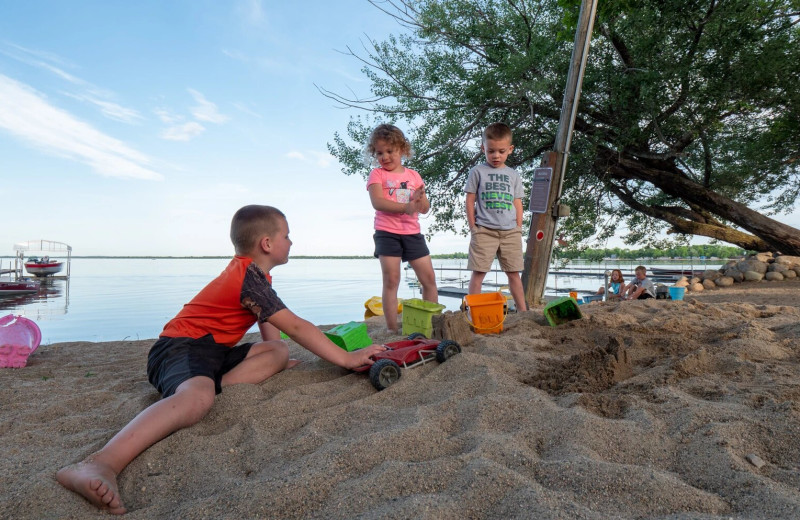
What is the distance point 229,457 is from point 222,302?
102cm

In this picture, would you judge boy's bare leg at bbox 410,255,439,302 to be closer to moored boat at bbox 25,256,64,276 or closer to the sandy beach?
the sandy beach

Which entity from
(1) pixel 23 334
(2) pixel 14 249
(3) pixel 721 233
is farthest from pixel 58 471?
(2) pixel 14 249

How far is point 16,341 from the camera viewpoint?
346 cm

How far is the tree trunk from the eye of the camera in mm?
8820

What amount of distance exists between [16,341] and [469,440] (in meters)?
3.58

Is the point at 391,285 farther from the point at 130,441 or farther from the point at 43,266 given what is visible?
the point at 43,266

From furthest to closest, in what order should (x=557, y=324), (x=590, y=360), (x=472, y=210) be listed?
(x=472, y=210)
(x=557, y=324)
(x=590, y=360)

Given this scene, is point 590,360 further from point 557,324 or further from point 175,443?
point 175,443

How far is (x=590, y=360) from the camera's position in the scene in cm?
245

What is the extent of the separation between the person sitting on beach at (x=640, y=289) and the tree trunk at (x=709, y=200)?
213cm

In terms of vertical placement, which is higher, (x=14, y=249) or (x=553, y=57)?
(x=553, y=57)

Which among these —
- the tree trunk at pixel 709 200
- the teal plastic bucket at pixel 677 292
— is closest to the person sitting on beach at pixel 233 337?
the teal plastic bucket at pixel 677 292

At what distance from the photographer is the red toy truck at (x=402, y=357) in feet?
7.84

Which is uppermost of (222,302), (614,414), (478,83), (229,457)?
(478,83)
